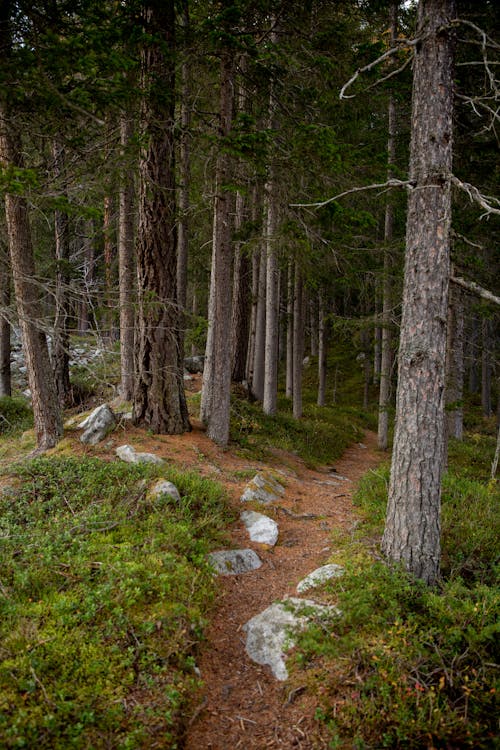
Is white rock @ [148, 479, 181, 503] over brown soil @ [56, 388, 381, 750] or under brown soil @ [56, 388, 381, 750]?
over

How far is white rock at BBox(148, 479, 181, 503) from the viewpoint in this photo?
6414 millimetres

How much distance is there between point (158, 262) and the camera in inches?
366

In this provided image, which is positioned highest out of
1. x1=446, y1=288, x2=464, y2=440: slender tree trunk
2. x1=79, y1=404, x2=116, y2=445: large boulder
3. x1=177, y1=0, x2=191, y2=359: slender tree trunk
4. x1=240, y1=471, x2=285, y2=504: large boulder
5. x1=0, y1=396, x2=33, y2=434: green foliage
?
x1=177, y1=0, x2=191, y2=359: slender tree trunk

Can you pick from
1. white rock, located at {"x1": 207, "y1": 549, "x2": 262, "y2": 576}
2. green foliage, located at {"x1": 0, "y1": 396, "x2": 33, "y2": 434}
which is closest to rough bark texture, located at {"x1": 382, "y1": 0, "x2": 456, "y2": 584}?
white rock, located at {"x1": 207, "y1": 549, "x2": 262, "y2": 576}

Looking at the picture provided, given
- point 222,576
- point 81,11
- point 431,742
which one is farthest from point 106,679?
point 81,11

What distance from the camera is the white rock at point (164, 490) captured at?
21.0ft

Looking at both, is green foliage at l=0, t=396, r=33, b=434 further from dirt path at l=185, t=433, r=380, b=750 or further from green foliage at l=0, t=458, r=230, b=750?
dirt path at l=185, t=433, r=380, b=750

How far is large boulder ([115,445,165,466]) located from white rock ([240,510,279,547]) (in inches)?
71.4

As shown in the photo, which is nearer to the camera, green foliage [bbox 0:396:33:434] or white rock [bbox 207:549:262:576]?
white rock [bbox 207:549:262:576]

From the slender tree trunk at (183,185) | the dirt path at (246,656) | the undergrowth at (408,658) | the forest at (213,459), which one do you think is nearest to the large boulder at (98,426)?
the forest at (213,459)

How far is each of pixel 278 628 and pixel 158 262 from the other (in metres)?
7.17

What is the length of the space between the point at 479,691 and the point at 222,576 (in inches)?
116

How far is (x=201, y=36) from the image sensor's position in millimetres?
8609

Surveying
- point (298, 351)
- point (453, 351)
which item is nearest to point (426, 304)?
point (453, 351)
